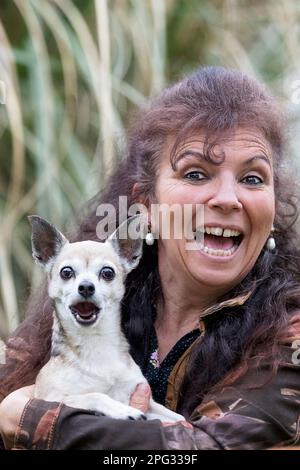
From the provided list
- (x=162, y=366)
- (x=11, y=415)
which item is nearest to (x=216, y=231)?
(x=162, y=366)

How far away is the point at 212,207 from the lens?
2.02m

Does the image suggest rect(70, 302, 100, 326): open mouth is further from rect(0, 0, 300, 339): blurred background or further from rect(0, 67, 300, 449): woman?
rect(0, 0, 300, 339): blurred background

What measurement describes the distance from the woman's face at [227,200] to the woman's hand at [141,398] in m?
0.31

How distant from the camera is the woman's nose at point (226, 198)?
2.00 meters

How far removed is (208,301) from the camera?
2.22 meters

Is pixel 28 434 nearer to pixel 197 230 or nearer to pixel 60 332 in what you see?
pixel 60 332

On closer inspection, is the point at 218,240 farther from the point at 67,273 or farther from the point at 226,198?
the point at 67,273

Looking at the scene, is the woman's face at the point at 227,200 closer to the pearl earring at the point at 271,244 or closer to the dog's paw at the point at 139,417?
the pearl earring at the point at 271,244

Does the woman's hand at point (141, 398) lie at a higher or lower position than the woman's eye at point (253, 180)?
lower

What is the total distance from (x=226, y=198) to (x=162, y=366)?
447mm

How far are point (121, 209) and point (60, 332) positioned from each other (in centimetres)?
54

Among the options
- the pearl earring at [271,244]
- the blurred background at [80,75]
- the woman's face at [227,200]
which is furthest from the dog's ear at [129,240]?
the blurred background at [80,75]

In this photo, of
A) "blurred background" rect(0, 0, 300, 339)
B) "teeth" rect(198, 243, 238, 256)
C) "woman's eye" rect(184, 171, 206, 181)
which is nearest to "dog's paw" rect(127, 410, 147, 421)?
"teeth" rect(198, 243, 238, 256)

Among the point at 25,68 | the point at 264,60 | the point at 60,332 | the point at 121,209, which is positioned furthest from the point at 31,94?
the point at 60,332
